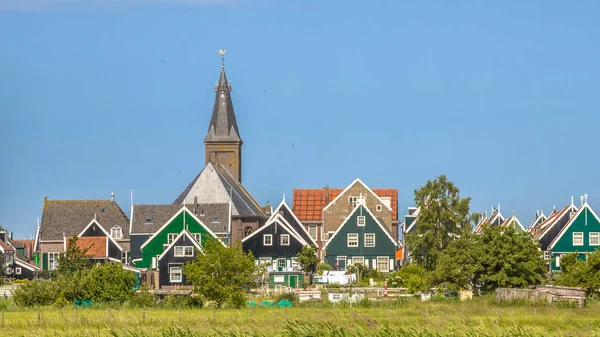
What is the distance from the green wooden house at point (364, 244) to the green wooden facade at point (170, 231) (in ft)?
29.7

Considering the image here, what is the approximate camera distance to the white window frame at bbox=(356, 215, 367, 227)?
3553 inches

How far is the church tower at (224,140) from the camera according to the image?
5094 inches

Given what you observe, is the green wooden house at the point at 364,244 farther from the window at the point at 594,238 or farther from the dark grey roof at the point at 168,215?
the window at the point at 594,238

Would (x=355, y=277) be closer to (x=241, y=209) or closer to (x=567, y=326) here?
(x=241, y=209)

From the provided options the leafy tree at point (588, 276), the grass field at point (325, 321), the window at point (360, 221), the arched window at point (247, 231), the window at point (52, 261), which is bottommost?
the grass field at point (325, 321)

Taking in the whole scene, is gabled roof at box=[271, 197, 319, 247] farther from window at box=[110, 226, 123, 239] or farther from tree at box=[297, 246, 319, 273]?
window at box=[110, 226, 123, 239]

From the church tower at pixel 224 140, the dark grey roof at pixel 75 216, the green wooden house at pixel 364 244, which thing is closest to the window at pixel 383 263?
the green wooden house at pixel 364 244

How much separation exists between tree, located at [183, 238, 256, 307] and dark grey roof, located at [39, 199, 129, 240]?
39237mm

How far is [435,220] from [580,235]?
9.99 metres

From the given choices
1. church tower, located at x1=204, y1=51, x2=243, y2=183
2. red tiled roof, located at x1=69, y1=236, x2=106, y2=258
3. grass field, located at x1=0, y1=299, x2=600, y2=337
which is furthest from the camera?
church tower, located at x1=204, y1=51, x2=243, y2=183

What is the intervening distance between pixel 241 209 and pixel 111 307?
42.0m

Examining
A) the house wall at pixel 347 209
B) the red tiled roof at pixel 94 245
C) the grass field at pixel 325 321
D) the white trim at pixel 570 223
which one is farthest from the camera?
the house wall at pixel 347 209

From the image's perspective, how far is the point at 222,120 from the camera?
429 feet

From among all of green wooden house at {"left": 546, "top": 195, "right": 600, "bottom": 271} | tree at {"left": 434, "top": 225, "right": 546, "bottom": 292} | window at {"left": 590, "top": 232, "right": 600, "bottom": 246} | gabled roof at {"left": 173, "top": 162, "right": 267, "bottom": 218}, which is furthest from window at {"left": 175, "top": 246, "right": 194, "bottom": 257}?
window at {"left": 590, "top": 232, "right": 600, "bottom": 246}
